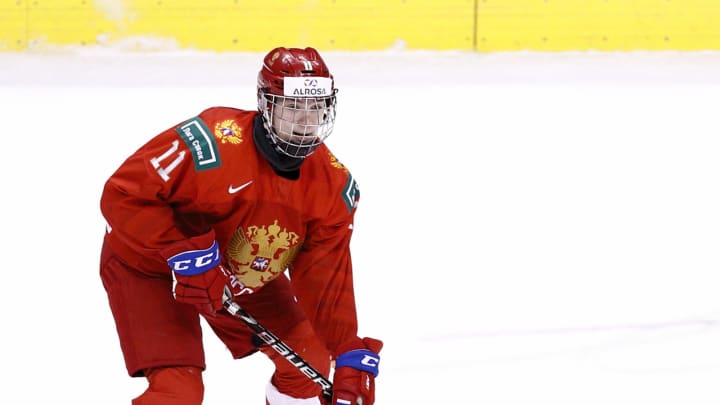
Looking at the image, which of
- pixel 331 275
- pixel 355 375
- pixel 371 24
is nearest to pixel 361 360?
pixel 355 375

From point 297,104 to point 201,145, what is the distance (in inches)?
8.9

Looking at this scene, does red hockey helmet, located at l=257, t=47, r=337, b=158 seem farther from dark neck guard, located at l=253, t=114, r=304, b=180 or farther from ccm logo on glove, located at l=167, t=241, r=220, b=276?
ccm logo on glove, located at l=167, t=241, r=220, b=276

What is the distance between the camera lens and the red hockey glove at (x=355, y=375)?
2.46 m

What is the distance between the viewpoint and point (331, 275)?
262 centimetres

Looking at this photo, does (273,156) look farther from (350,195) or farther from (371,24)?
(371,24)

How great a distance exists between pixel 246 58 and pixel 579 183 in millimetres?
2308

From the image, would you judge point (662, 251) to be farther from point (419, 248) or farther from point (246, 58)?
point (246, 58)

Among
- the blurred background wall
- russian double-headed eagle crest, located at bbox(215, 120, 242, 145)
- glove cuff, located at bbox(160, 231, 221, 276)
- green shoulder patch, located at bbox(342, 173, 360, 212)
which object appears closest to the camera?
glove cuff, located at bbox(160, 231, 221, 276)

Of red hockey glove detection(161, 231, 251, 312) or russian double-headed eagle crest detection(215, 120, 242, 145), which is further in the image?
russian double-headed eagle crest detection(215, 120, 242, 145)

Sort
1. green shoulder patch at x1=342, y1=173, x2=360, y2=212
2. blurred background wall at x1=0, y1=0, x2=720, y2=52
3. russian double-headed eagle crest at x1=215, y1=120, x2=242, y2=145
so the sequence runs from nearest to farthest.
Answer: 1. russian double-headed eagle crest at x1=215, y1=120, x2=242, y2=145
2. green shoulder patch at x1=342, y1=173, x2=360, y2=212
3. blurred background wall at x1=0, y1=0, x2=720, y2=52

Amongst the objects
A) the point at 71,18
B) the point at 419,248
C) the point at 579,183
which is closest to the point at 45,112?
the point at 71,18

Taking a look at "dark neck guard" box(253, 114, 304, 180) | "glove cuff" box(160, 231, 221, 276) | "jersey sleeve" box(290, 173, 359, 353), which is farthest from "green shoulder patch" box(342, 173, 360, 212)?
"glove cuff" box(160, 231, 221, 276)

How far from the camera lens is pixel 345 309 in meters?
2.59

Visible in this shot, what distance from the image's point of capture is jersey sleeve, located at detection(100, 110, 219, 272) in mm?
2416
